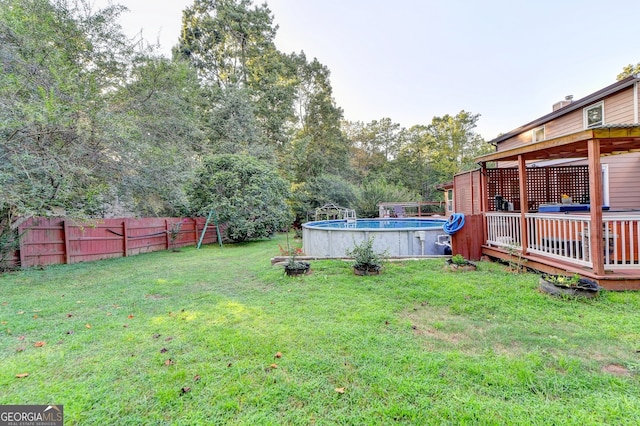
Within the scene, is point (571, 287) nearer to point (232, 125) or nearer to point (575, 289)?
point (575, 289)

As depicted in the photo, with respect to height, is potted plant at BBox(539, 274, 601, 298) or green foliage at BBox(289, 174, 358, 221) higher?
green foliage at BBox(289, 174, 358, 221)

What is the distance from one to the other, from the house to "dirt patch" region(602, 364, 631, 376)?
230 cm

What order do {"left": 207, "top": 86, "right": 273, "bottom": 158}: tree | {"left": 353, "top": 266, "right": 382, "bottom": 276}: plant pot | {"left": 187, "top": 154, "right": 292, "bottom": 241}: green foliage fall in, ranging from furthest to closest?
{"left": 207, "top": 86, "right": 273, "bottom": 158}: tree < {"left": 187, "top": 154, "right": 292, "bottom": 241}: green foliage < {"left": 353, "top": 266, "right": 382, "bottom": 276}: plant pot

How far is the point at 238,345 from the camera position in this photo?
9.35 feet

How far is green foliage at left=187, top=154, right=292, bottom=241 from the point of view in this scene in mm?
12328

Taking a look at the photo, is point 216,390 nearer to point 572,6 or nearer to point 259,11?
point 572,6

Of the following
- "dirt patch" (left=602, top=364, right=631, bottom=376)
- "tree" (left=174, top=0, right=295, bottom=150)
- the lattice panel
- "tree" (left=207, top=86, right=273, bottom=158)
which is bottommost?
"dirt patch" (left=602, top=364, right=631, bottom=376)

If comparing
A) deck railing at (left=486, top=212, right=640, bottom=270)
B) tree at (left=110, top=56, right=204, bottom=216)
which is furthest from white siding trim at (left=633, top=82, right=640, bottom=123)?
tree at (left=110, top=56, right=204, bottom=216)

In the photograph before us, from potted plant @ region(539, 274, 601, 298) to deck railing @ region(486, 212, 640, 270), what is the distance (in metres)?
0.46

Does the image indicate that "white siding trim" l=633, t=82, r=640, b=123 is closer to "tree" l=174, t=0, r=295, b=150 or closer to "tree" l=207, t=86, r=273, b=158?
"tree" l=207, t=86, r=273, b=158

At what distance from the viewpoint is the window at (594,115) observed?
8.43m

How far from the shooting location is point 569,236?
4898mm

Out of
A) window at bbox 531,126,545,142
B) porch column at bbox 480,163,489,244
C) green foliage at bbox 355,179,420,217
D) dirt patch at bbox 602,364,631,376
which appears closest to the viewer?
dirt patch at bbox 602,364,631,376

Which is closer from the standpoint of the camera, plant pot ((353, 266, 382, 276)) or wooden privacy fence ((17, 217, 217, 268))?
plant pot ((353, 266, 382, 276))
